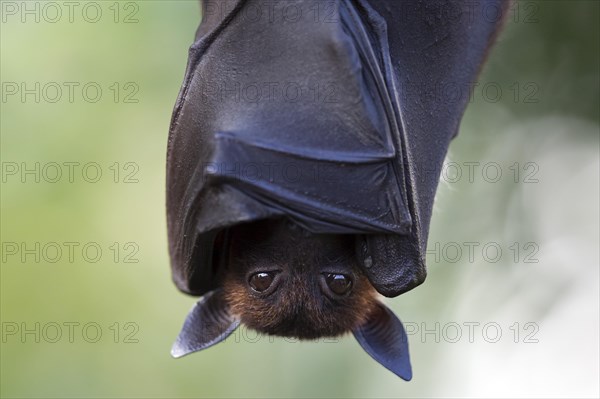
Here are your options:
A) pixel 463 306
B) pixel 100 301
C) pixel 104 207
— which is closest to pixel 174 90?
pixel 104 207

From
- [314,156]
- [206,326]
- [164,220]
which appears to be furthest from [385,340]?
[164,220]

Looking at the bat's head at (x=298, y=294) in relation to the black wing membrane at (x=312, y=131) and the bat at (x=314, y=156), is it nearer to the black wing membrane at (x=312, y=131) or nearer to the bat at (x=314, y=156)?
the bat at (x=314, y=156)

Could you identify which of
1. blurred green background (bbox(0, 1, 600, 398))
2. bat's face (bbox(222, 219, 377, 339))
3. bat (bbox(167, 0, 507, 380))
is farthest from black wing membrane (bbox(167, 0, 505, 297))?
blurred green background (bbox(0, 1, 600, 398))

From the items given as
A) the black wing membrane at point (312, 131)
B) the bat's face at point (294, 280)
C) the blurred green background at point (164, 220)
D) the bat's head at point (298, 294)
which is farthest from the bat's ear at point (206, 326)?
the blurred green background at point (164, 220)

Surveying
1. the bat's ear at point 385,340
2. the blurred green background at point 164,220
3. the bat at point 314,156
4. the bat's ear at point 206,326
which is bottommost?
the blurred green background at point 164,220

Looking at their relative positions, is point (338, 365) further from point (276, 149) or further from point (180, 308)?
point (276, 149)

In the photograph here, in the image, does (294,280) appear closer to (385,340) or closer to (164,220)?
(385,340)
